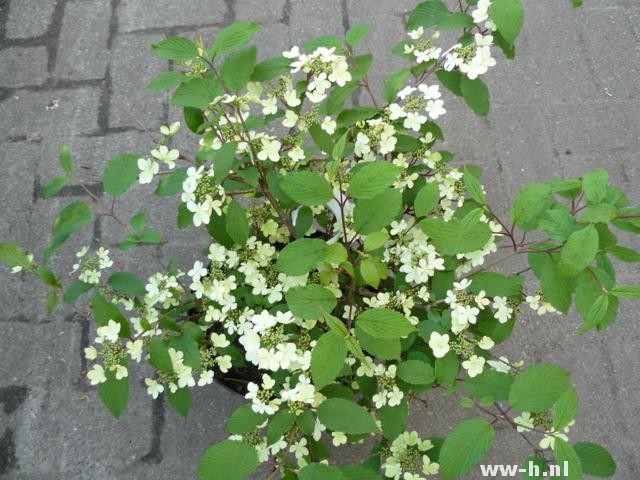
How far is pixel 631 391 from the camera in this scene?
1.97 meters

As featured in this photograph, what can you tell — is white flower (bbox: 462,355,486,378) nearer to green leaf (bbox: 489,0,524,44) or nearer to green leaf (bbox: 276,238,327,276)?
green leaf (bbox: 276,238,327,276)

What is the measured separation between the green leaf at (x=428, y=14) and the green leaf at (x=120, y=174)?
0.68m

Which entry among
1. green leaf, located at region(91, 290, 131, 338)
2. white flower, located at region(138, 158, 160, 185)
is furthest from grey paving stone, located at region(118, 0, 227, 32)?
green leaf, located at region(91, 290, 131, 338)

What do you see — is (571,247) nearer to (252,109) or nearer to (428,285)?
(428,285)

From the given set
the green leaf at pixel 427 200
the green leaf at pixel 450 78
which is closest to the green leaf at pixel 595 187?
the green leaf at pixel 427 200

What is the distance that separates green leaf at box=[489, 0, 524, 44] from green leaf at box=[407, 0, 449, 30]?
212 millimetres

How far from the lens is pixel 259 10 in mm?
2738

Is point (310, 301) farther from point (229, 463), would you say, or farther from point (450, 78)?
point (450, 78)

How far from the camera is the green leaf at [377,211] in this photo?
3.92 feet

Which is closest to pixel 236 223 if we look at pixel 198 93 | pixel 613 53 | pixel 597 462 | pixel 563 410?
pixel 198 93

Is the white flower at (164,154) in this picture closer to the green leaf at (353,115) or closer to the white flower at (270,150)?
the white flower at (270,150)

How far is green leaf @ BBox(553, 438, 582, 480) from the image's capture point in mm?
1041

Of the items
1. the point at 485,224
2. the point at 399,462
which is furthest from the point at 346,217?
the point at 399,462

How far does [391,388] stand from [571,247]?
1.54 feet
